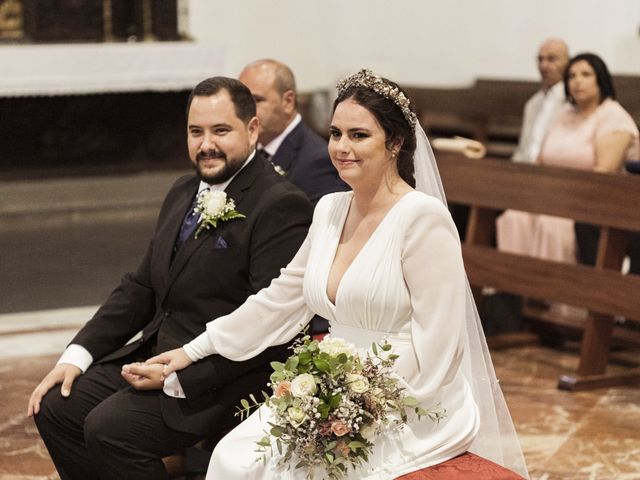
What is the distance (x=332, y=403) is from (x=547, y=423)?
2552 mm

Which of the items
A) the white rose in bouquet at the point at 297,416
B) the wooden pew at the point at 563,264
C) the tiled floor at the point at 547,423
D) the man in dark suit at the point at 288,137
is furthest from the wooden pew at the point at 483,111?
the white rose in bouquet at the point at 297,416

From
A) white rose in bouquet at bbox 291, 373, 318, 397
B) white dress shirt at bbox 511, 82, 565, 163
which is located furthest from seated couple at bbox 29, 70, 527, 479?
white dress shirt at bbox 511, 82, 565, 163

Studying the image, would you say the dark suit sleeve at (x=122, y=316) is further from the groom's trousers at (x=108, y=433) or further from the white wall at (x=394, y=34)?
the white wall at (x=394, y=34)

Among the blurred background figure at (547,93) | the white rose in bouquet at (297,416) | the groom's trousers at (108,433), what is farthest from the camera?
the blurred background figure at (547,93)

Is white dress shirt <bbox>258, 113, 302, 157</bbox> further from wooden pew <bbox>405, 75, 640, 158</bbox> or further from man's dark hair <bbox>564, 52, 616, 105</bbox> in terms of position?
wooden pew <bbox>405, 75, 640, 158</bbox>

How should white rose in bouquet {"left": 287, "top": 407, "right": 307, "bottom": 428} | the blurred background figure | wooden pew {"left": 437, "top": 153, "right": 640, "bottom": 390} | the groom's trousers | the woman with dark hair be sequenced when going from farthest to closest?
the blurred background figure → the woman with dark hair → wooden pew {"left": 437, "top": 153, "right": 640, "bottom": 390} → the groom's trousers → white rose in bouquet {"left": 287, "top": 407, "right": 307, "bottom": 428}

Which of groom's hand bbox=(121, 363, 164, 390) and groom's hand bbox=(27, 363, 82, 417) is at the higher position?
groom's hand bbox=(121, 363, 164, 390)

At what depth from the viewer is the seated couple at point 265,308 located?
328 cm

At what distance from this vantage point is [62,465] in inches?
164

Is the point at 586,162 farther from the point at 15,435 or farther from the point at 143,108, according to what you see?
the point at 143,108

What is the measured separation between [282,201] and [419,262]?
36.9 inches

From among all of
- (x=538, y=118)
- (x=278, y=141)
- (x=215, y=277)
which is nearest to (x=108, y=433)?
(x=215, y=277)

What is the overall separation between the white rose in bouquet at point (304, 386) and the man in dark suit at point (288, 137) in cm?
227

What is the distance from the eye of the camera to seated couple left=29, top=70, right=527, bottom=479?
3.28 metres
